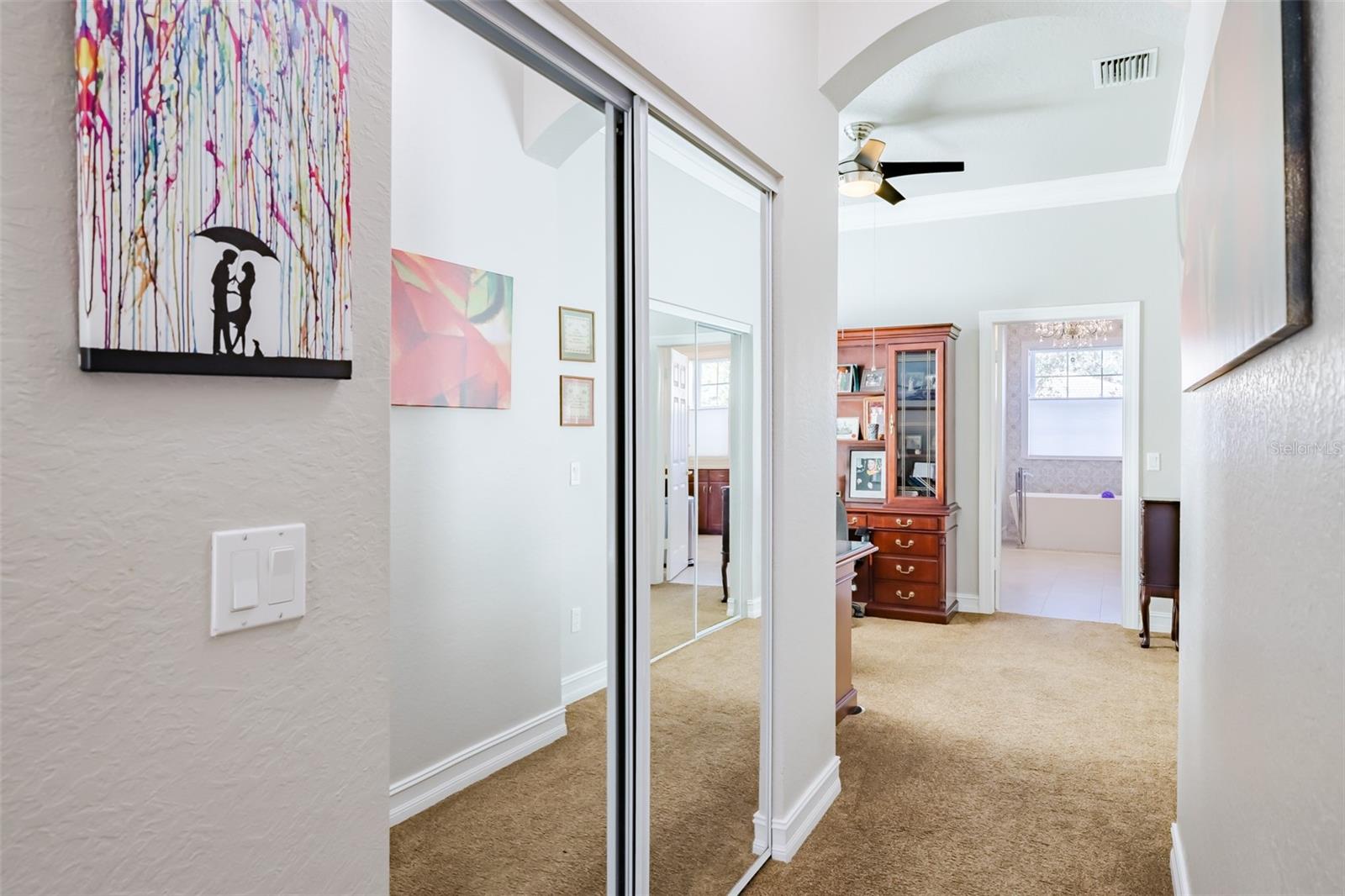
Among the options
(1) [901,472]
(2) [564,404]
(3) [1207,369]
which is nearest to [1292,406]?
(3) [1207,369]

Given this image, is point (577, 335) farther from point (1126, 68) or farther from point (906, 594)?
point (906, 594)

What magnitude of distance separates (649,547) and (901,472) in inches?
167

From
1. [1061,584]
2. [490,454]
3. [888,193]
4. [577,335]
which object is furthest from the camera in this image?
[1061,584]

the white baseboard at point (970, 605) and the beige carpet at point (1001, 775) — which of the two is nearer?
the beige carpet at point (1001, 775)

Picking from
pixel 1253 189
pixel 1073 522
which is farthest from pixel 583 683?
pixel 1073 522

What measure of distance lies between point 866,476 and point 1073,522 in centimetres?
435

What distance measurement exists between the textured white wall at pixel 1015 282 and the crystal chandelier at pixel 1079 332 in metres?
3.71

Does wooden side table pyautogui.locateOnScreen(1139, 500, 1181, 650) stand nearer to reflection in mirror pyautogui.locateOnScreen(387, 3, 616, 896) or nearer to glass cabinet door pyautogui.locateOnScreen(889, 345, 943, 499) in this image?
glass cabinet door pyautogui.locateOnScreen(889, 345, 943, 499)

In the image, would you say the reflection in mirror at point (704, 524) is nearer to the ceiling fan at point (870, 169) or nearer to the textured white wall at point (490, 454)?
the textured white wall at point (490, 454)

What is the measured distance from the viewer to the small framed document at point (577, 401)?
161 cm

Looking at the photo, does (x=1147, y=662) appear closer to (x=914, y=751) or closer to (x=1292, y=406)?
(x=914, y=751)

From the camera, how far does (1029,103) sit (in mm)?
4180

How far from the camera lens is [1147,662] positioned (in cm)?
453

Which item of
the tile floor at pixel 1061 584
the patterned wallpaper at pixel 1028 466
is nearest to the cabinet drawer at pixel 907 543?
the tile floor at pixel 1061 584
